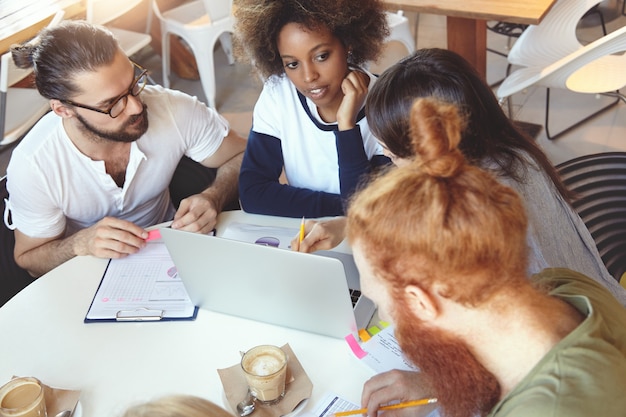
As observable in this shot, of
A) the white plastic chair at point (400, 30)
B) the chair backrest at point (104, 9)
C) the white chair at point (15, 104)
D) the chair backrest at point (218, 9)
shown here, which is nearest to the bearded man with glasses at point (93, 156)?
the white chair at point (15, 104)

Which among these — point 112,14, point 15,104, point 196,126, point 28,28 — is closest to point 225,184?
point 196,126

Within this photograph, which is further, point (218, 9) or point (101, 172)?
point (218, 9)

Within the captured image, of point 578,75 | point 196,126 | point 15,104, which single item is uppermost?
point 196,126

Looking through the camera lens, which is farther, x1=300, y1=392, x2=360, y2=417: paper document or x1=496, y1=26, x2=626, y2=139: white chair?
x1=496, y1=26, x2=626, y2=139: white chair

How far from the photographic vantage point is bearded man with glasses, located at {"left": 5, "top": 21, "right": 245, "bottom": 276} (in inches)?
64.9

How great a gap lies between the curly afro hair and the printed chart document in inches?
25.4

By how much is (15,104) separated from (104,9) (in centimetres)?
67

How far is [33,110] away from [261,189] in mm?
1727

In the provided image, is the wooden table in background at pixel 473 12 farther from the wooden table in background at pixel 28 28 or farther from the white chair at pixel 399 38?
the wooden table in background at pixel 28 28

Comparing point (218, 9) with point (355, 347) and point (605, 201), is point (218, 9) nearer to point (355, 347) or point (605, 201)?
point (605, 201)

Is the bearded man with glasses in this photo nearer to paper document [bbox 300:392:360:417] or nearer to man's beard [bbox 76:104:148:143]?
man's beard [bbox 76:104:148:143]

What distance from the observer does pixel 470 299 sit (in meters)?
0.84

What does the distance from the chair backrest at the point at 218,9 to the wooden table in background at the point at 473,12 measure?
1.14m

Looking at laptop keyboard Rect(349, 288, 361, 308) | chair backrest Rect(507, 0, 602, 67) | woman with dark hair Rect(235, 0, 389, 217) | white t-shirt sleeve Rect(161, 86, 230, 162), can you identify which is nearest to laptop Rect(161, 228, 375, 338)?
laptop keyboard Rect(349, 288, 361, 308)
